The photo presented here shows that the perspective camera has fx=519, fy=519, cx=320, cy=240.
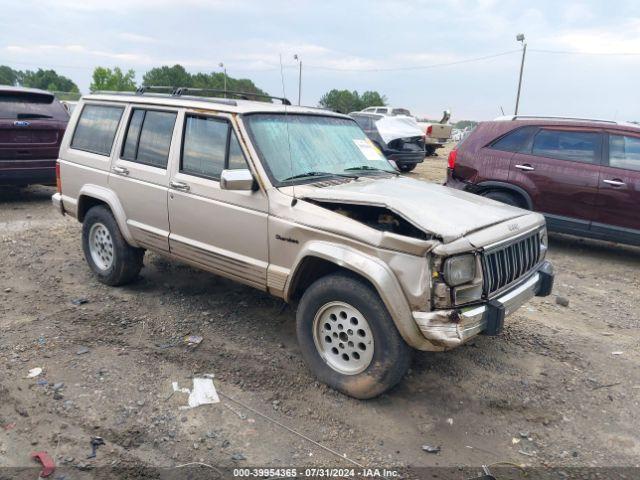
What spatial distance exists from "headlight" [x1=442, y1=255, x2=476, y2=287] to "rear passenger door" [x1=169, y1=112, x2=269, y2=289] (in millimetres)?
1384

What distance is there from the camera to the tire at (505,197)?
23.8 ft

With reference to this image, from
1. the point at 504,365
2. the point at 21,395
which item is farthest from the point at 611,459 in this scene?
the point at 21,395

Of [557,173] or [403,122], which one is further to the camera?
[403,122]

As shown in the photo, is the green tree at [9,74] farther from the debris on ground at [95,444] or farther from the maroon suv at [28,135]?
the debris on ground at [95,444]

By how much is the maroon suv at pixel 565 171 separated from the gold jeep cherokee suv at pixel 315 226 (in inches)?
124

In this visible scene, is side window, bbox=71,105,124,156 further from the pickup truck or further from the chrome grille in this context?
the pickup truck

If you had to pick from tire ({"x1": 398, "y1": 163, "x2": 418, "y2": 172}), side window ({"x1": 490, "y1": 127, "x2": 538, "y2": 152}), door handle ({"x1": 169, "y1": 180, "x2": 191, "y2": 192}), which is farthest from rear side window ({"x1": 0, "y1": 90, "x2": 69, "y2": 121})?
tire ({"x1": 398, "y1": 163, "x2": 418, "y2": 172})

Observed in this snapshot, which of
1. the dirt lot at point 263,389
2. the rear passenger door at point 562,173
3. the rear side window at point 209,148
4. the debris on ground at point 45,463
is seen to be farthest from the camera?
the rear passenger door at point 562,173

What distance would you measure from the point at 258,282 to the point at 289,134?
47.8 inches

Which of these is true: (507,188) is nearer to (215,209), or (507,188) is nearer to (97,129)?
(215,209)

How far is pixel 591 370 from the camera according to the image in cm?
400

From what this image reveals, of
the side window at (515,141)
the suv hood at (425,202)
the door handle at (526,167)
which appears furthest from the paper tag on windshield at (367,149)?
the side window at (515,141)

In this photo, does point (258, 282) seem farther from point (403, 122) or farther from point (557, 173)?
point (403, 122)

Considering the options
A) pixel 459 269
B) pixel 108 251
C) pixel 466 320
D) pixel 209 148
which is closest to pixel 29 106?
pixel 108 251
